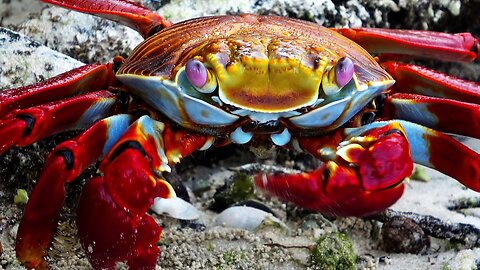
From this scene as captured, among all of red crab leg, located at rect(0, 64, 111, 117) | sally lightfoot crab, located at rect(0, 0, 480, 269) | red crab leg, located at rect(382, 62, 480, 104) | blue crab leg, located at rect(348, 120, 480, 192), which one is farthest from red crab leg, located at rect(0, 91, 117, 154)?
red crab leg, located at rect(382, 62, 480, 104)

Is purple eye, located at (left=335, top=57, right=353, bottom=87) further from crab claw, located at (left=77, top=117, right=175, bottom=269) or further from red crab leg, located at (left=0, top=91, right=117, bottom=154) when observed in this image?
red crab leg, located at (left=0, top=91, right=117, bottom=154)

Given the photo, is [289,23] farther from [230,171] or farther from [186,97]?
[230,171]

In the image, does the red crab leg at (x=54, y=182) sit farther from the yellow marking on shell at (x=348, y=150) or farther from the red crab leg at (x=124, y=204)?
the yellow marking on shell at (x=348, y=150)

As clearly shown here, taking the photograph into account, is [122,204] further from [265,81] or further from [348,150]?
[348,150]

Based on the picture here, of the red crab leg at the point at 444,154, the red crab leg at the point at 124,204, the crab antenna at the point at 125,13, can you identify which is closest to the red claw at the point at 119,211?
the red crab leg at the point at 124,204

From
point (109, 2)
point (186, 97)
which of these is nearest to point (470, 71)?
point (109, 2)
